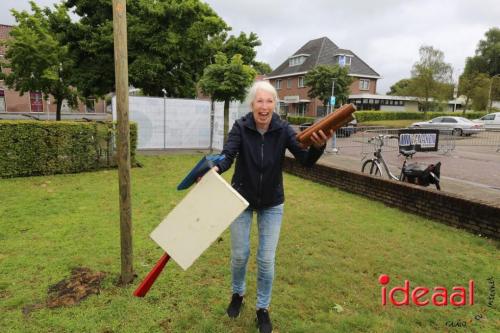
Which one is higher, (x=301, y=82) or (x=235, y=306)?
(x=301, y=82)

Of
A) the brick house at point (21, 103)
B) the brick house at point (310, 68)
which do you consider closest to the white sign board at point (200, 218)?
the brick house at point (21, 103)

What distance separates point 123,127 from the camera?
129 inches

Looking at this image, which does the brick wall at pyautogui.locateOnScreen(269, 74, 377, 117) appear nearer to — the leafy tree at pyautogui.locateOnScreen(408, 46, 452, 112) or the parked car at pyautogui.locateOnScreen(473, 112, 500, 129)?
the leafy tree at pyautogui.locateOnScreen(408, 46, 452, 112)

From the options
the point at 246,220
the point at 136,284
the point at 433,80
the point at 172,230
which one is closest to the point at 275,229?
the point at 246,220

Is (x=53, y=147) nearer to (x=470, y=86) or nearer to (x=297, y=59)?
(x=297, y=59)

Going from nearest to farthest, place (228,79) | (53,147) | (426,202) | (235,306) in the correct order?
(235,306) < (426,202) < (53,147) < (228,79)

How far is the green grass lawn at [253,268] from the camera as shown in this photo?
3061 millimetres

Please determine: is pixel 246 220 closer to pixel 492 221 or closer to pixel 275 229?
pixel 275 229

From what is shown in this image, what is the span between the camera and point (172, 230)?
8.63ft

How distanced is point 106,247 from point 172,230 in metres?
2.26

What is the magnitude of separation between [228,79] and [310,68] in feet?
110

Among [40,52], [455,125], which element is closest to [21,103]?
[40,52]

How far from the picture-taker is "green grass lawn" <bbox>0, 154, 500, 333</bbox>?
3.06 meters

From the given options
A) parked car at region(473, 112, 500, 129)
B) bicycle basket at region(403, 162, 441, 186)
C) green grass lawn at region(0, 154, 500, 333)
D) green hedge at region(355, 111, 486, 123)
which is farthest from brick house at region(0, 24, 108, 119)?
bicycle basket at region(403, 162, 441, 186)
